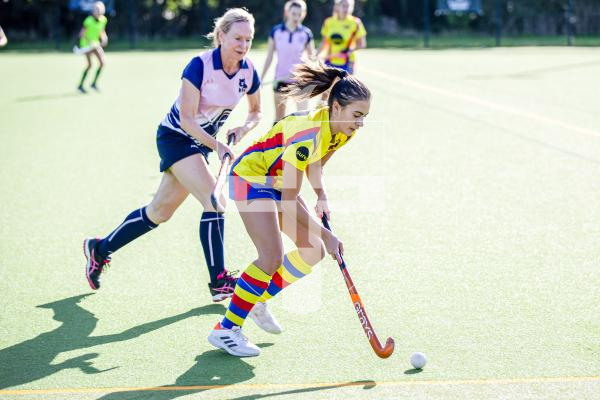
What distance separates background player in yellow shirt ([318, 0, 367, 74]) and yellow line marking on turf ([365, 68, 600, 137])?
8.41ft

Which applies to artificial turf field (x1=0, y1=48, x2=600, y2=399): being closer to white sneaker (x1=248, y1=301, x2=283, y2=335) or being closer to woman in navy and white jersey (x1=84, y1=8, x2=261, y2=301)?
white sneaker (x1=248, y1=301, x2=283, y2=335)

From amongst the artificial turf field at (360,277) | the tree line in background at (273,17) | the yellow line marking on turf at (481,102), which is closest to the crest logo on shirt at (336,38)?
the artificial turf field at (360,277)

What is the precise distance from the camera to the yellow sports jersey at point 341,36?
43.8ft

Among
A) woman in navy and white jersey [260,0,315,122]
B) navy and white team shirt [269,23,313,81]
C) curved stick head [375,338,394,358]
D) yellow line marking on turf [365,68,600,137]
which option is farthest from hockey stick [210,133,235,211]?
yellow line marking on turf [365,68,600,137]

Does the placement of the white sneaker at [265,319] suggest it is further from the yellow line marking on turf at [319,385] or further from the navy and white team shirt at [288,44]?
the navy and white team shirt at [288,44]

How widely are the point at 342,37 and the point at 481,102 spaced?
10.0 ft

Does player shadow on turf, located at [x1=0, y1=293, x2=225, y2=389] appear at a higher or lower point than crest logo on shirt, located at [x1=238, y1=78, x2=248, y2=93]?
lower

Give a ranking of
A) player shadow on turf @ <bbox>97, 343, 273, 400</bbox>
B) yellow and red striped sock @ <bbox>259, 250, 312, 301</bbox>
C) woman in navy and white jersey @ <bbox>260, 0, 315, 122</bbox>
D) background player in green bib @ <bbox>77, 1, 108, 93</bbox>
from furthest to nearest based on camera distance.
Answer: background player in green bib @ <bbox>77, 1, 108, 93</bbox>
woman in navy and white jersey @ <bbox>260, 0, 315, 122</bbox>
yellow and red striped sock @ <bbox>259, 250, 312, 301</bbox>
player shadow on turf @ <bbox>97, 343, 273, 400</bbox>

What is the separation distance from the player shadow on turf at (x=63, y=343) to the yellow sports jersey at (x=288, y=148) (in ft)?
3.52

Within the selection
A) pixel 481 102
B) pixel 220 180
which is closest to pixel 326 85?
pixel 220 180

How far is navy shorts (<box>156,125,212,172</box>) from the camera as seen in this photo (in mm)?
5434

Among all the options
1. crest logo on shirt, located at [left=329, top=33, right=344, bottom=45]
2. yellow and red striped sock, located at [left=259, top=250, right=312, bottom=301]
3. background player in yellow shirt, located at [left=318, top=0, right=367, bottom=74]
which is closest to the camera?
yellow and red striped sock, located at [left=259, top=250, right=312, bottom=301]

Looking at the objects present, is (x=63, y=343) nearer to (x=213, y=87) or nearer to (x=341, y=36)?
(x=213, y=87)

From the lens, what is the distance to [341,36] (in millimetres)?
13430
